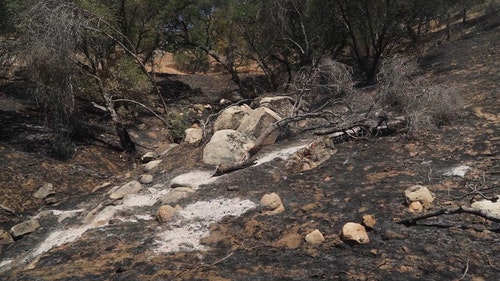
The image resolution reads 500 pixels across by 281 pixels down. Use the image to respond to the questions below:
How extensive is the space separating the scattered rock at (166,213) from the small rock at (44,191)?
12.7ft

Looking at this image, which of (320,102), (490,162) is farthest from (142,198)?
(320,102)

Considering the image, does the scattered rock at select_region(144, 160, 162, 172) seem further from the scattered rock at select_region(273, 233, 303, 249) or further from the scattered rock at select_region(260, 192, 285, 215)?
the scattered rock at select_region(273, 233, 303, 249)

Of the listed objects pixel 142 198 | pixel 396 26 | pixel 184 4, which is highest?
pixel 184 4

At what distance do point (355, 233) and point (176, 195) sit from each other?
307 cm

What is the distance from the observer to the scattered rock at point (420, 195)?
4.60 meters

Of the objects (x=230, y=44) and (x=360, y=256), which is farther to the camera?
(x=230, y=44)

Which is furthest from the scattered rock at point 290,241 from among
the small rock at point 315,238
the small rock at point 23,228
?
the small rock at point 23,228

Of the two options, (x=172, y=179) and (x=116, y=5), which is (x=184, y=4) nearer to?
(x=116, y=5)

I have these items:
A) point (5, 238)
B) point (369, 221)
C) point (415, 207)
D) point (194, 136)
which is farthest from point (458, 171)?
point (5, 238)

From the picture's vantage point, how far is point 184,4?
17266 millimetres

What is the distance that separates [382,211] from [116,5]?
13.2 metres

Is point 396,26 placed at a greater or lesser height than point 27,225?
greater

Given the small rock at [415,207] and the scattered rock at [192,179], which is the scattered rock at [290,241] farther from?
the scattered rock at [192,179]

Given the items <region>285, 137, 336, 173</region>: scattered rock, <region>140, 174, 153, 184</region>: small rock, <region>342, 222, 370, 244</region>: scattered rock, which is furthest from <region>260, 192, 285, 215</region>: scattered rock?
<region>140, 174, 153, 184</region>: small rock
